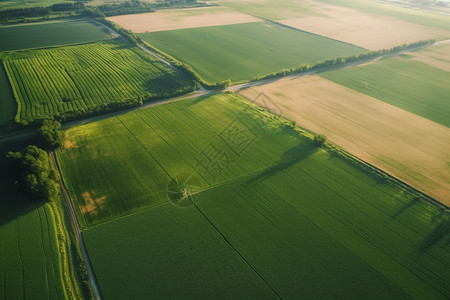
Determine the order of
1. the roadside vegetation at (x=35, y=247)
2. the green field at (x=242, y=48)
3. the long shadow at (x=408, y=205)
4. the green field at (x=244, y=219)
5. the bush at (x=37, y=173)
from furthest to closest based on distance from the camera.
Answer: the green field at (x=242, y=48) → the long shadow at (x=408, y=205) → the bush at (x=37, y=173) → the green field at (x=244, y=219) → the roadside vegetation at (x=35, y=247)

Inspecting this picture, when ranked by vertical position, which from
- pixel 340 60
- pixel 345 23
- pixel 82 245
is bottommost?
pixel 82 245

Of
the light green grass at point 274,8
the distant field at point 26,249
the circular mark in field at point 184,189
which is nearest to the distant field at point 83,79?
the distant field at point 26,249

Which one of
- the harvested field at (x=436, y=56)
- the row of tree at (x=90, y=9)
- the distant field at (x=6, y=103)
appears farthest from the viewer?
the row of tree at (x=90, y=9)

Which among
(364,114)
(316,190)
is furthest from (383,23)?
(316,190)

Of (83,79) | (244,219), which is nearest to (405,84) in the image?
(244,219)

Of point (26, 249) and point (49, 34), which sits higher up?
point (49, 34)

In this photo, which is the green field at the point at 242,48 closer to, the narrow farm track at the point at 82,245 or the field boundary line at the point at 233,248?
the field boundary line at the point at 233,248

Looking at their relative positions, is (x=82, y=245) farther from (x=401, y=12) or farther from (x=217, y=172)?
(x=401, y=12)
